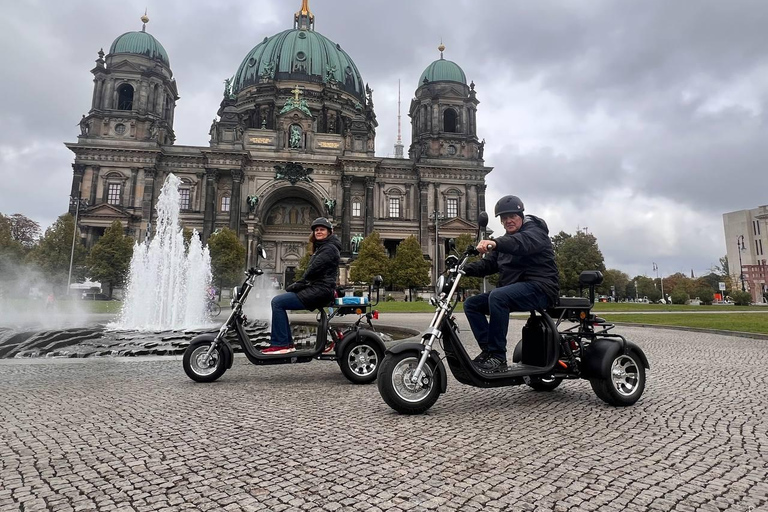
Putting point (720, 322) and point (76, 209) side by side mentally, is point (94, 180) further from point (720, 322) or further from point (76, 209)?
point (720, 322)

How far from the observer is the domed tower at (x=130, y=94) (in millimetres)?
46750

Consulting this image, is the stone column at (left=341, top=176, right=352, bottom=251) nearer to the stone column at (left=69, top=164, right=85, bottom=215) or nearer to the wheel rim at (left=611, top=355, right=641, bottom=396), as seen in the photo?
the stone column at (left=69, top=164, right=85, bottom=215)

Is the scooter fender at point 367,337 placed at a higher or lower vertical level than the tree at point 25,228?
lower

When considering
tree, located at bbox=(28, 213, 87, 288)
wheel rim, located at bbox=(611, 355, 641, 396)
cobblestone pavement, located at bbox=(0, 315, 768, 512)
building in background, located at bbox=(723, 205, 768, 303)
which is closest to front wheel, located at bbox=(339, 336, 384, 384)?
cobblestone pavement, located at bbox=(0, 315, 768, 512)

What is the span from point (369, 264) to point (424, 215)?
13507 mm

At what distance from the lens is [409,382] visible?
367 centimetres

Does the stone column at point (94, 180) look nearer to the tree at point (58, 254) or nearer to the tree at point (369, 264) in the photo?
the tree at point (58, 254)

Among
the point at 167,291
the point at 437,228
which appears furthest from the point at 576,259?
the point at 167,291

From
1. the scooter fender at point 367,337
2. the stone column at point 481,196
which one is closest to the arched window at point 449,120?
the stone column at point 481,196

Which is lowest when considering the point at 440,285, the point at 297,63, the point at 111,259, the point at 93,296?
the point at 440,285

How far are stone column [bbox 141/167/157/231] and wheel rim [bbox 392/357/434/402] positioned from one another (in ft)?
159

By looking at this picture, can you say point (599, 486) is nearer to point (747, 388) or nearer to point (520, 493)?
point (520, 493)

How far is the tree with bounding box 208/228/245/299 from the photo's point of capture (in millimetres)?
38125

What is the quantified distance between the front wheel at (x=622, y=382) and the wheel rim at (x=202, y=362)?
13.8 ft
